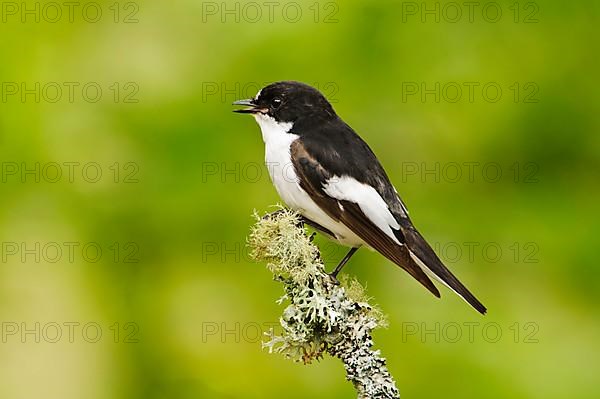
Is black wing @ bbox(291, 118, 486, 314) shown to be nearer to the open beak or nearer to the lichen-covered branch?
the open beak

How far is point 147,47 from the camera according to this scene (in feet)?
16.3

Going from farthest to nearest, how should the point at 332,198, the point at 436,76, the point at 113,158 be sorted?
1. the point at 436,76
2. the point at 113,158
3. the point at 332,198

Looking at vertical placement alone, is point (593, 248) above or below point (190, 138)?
below

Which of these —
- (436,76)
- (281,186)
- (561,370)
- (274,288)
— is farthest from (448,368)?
(436,76)

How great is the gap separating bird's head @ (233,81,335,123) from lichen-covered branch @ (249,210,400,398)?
1.13 metres

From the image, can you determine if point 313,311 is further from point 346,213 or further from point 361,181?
point 361,181

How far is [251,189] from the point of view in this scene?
4.65m

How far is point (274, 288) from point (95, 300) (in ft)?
2.58

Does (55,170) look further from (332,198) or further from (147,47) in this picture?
(332,198)

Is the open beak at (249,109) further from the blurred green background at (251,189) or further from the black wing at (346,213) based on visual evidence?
the blurred green background at (251,189)

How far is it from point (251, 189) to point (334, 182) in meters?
0.88

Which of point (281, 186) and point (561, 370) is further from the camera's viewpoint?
point (561, 370)

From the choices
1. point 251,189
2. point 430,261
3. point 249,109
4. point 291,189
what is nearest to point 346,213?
point 291,189

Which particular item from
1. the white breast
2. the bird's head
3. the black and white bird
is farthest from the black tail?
the bird's head
